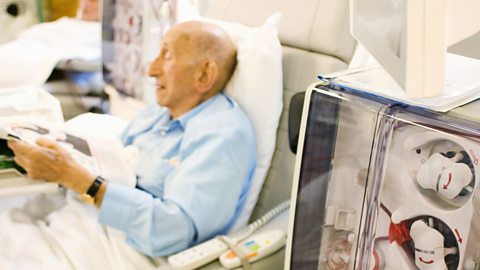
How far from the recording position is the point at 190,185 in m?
1.09

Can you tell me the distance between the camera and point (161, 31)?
167 centimetres

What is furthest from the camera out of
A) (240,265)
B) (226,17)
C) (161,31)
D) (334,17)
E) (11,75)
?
(161,31)

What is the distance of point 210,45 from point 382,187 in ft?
2.06

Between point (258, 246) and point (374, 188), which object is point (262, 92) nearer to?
point (258, 246)

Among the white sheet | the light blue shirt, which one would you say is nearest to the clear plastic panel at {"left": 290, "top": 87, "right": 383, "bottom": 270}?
the light blue shirt

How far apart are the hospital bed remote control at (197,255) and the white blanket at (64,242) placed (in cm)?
7

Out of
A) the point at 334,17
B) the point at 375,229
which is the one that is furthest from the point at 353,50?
the point at 375,229

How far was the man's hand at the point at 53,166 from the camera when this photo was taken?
1.07 m

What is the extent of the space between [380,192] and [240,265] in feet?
1.17

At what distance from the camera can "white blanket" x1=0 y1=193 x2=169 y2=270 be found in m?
1.05

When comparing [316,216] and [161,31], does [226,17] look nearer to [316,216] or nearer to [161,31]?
[161,31]

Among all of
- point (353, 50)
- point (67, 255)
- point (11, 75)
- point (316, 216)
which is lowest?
point (67, 255)

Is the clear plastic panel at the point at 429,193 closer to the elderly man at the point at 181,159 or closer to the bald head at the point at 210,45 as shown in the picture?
the elderly man at the point at 181,159

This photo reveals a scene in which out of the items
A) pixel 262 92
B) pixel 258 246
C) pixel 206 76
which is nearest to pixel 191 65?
pixel 206 76
